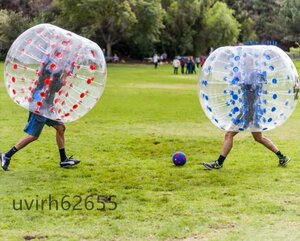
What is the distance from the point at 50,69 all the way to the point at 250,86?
283 centimetres

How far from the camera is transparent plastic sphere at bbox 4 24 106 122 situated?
7.70 meters

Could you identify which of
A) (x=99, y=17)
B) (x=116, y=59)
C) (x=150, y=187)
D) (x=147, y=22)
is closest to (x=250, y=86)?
(x=150, y=187)

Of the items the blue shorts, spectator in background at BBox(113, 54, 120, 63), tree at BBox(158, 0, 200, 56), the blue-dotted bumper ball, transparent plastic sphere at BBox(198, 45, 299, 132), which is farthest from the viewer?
tree at BBox(158, 0, 200, 56)

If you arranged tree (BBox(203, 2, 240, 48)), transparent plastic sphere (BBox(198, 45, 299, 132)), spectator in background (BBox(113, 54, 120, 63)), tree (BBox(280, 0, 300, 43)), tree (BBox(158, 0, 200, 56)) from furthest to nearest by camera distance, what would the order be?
tree (BBox(280, 0, 300, 43)) < tree (BBox(158, 0, 200, 56)) < tree (BBox(203, 2, 240, 48)) < spectator in background (BBox(113, 54, 120, 63)) < transparent plastic sphere (BBox(198, 45, 299, 132))

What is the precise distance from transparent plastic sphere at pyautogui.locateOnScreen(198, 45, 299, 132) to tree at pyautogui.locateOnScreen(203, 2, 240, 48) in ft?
170

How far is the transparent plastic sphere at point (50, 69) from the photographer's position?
7695 mm

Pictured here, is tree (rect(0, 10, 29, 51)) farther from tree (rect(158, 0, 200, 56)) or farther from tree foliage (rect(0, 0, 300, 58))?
tree (rect(158, 0, 200, 56))

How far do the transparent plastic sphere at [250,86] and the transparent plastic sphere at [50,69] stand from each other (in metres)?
1.81

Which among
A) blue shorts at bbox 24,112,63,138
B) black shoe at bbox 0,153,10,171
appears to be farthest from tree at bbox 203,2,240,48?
black shoe at bbox 0,153,10,171

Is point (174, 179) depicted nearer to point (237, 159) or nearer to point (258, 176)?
point (258, 176)

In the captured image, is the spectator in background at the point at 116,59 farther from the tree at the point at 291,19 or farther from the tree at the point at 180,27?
the tree at the point at 291,19

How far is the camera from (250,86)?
7.80 metres

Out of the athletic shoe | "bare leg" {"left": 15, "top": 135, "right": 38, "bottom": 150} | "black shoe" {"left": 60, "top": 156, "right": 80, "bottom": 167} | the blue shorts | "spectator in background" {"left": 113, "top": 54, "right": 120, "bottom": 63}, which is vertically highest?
the blue shorts

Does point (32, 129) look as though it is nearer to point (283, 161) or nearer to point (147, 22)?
point (283, 161)
